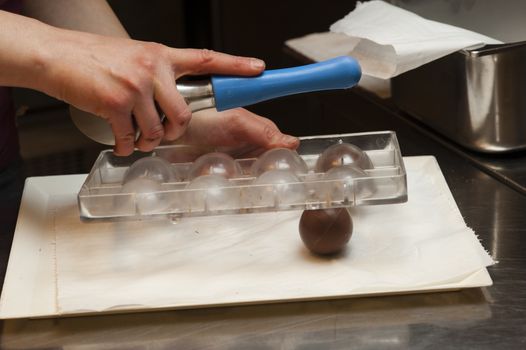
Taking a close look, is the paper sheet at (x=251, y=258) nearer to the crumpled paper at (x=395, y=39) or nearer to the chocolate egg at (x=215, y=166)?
the chocolate egg at (x=215, y=166)

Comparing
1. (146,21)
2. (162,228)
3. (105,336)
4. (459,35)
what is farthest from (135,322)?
(146,21)

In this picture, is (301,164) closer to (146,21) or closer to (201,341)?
(201,341)

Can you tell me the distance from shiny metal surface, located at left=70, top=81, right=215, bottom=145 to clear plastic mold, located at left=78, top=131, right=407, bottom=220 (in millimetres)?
56

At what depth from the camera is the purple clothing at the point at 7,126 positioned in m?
1.12

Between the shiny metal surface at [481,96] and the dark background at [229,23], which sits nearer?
the shiny metal surface at [481,96]

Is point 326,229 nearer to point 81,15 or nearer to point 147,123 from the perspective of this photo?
point 147,123

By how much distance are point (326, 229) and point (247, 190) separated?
94mm

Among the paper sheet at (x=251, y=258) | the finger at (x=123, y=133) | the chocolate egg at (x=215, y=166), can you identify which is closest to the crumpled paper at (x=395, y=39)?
the paper sheet at (x=251, y=258)

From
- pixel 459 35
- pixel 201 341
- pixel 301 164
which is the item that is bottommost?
pixel 201 341

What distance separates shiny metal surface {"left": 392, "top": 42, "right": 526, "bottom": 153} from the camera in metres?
1.01

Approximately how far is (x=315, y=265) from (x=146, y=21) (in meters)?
1.16

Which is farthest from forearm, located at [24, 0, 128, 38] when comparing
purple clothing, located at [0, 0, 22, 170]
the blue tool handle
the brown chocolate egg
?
the brown chocolate egg

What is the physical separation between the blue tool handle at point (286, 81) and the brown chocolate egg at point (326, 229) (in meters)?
0.13

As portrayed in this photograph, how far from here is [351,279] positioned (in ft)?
2.57
